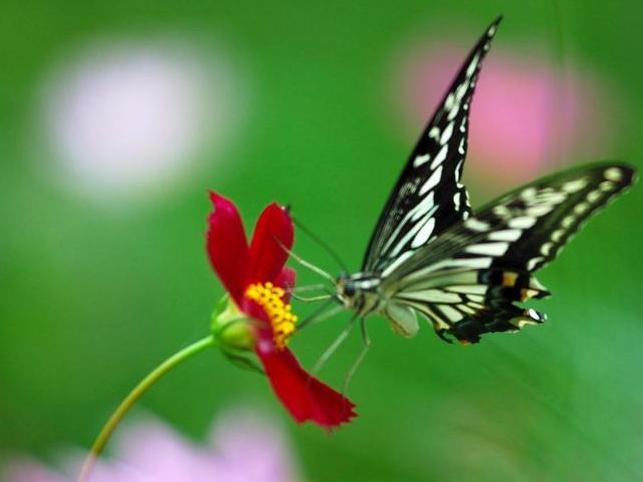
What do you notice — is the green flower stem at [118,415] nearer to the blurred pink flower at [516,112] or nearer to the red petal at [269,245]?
the red petal at [269,245]

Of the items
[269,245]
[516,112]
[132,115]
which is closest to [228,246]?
[269,245]

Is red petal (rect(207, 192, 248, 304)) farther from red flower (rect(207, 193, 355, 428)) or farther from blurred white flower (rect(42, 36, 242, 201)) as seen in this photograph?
blurred white flower (rect(42, 36, 242, 201))

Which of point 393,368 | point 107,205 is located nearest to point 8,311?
point 107,205

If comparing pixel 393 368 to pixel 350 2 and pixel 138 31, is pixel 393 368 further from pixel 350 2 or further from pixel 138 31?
pixel 350 2

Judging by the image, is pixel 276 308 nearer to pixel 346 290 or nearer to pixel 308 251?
pixel 346 290

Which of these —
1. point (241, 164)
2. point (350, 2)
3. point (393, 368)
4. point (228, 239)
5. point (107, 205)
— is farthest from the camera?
point (350, 2)

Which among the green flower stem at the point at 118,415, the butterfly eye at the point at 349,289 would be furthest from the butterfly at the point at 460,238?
the green flower stem at the point at 118,415
